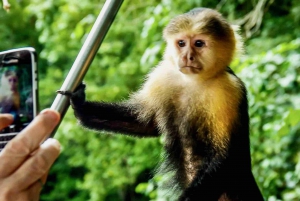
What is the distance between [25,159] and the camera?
0.60 metres

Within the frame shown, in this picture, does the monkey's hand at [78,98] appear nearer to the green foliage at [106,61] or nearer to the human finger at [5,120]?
the human finger at [5,120]

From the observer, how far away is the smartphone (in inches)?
28.1

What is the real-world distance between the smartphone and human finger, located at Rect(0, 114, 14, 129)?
2cm

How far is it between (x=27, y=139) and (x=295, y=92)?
1.71 meters

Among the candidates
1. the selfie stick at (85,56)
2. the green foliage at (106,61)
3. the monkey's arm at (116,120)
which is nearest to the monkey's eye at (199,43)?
the monkey's arm at (116,120)

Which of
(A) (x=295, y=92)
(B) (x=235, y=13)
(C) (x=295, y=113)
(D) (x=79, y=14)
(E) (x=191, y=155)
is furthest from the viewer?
(D) (x=79, y=14)

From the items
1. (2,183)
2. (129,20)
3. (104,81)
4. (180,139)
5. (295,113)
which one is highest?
(2,183)

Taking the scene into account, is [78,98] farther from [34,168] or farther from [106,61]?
[106,61]

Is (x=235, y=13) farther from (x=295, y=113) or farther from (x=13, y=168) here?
(x=13, y=168)

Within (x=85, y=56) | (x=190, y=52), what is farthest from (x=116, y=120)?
(x=85, y=56)

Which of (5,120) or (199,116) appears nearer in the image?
(5,120)

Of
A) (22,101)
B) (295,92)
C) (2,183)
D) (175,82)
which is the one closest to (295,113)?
(175,82)

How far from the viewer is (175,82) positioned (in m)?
1.42

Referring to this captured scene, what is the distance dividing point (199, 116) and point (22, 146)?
787 millimetres
